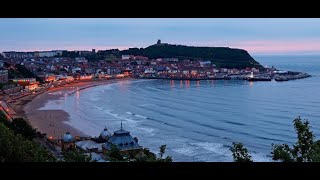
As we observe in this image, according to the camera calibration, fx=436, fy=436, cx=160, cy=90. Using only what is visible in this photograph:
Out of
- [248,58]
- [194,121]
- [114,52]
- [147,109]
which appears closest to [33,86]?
[147,109]

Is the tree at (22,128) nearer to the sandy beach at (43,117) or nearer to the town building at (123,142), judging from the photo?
the sandy beach at (43,117)

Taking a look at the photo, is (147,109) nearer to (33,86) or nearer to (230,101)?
(230,101)

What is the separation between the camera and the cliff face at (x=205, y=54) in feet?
175

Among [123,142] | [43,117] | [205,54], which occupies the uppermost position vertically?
[205,54]

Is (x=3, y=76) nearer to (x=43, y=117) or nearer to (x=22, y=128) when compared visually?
(x=43, y=117)

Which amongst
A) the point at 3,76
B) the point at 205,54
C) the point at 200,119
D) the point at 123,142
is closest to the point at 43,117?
the point at 200,119

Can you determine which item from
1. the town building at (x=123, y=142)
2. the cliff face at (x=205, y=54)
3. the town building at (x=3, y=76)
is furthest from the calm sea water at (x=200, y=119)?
the cliff face at (x=205, y=54)

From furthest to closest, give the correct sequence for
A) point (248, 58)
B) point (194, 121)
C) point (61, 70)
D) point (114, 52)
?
point (114, 52), point (248, 58), point (61, 70), point (194, 121)

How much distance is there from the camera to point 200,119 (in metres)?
16.5

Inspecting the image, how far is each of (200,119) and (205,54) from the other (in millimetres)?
43081

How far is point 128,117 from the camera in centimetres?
1784

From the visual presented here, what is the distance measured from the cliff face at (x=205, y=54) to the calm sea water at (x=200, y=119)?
2744 centimetres

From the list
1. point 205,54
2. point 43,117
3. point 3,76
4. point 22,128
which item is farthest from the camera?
point 205,54
